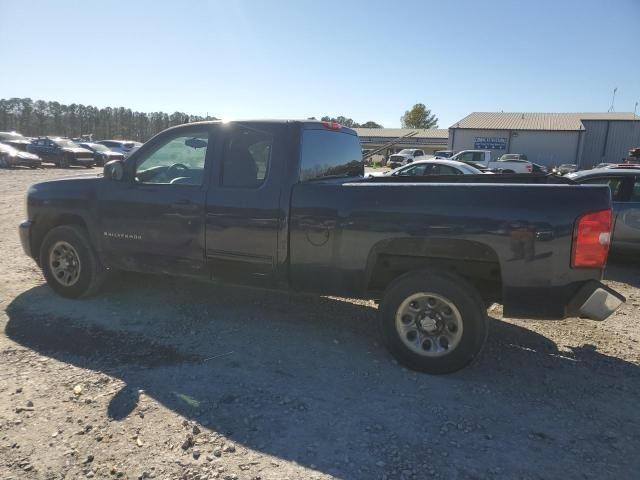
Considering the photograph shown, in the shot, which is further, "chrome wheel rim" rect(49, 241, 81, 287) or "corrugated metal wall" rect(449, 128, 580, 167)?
"corrugated metal wall" rect(449, 128, 580, 167)

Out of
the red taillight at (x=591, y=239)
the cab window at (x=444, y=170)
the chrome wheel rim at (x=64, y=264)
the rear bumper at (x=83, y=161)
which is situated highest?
the cab window at (x=444, y=170)

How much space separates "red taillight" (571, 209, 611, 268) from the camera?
3064 millimetres

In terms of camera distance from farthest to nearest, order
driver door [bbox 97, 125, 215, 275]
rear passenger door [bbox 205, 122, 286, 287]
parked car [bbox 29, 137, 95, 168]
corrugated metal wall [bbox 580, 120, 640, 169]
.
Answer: corrugated metal wall [bbox 580, 120, 640, 169], parked car [bbox 29, 137, 95, 168], driver door [bbox 97, 125, 215, 275], rear passenger door [bbox 205, 122, 286, 287]

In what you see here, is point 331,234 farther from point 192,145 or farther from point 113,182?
point 113,182

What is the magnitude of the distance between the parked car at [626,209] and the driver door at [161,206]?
5686mm

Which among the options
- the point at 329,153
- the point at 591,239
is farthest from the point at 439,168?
the point at 591,239

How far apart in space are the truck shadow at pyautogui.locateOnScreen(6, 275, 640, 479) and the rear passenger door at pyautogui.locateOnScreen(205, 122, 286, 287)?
0.70 m

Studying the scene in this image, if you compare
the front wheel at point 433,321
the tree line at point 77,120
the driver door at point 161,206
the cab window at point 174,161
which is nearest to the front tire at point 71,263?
the driver door at point 161,206

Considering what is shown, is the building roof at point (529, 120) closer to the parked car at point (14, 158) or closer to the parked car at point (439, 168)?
the parked car at point (439, 168)

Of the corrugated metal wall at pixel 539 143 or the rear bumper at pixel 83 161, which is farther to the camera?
the corrugated metal wall at pixel 539 143

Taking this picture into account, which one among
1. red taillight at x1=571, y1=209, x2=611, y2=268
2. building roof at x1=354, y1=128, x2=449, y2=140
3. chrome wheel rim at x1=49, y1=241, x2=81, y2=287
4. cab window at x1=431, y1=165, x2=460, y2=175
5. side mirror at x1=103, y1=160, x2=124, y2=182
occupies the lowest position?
chrome wheel rim at x1=49, y1=241, x2=81, y2=287

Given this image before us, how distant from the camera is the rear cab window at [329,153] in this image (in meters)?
4.06

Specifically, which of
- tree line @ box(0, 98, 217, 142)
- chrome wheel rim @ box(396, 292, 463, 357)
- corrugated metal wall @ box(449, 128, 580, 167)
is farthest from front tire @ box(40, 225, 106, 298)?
tree line @ box(0, 98, 217, 142)

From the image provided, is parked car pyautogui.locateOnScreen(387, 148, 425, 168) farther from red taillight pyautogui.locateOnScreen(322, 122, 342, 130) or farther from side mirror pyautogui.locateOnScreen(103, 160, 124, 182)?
side mirror pyautogui.locateOnScreen(103, 160, 124, 182)
